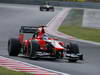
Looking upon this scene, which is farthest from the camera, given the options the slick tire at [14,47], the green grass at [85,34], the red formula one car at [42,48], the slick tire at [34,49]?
the green grass at [85,34]

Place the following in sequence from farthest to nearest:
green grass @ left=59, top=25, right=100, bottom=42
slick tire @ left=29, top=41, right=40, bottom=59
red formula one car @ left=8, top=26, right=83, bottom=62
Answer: green grass @ left=59, top=25, right=100, bottom=42 < slick tire @ left=29, top=41, right=40, bottom=59 < red formula one car @ left=8, top=26, right=83, bottom=62

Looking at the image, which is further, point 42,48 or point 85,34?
point 85,34

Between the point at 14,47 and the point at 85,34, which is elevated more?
the point at 14,47

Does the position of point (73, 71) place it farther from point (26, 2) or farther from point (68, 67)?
point (26, 2)

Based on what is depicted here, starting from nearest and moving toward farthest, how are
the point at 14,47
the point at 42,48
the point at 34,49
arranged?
the point at 34,49 → the point at 42,48 → the point at 14,47

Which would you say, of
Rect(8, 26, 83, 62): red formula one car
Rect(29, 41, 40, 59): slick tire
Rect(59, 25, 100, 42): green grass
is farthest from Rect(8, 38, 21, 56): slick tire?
Rect(59, 25, 100, 42): green grass

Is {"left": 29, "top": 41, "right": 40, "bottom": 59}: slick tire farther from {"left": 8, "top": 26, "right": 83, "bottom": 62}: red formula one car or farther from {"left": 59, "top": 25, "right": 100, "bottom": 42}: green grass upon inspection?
{"left": 59, "top": 25, "right": 100, "bottom": 42}: green grass

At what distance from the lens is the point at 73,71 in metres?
12.0

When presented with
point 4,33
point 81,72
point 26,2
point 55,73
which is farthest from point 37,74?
point 26,2

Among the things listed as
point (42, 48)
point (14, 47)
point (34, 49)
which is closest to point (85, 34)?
point (14, 47)

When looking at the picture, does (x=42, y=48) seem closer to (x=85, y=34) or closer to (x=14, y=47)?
(x=14, y=47)

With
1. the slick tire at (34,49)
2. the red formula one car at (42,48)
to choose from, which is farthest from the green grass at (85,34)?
the slick tire at (34,49)

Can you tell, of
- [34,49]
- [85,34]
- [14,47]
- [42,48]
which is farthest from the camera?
[85,34]

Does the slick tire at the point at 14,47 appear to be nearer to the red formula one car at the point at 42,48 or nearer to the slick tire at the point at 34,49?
the red formula one car at the point at 42,48
